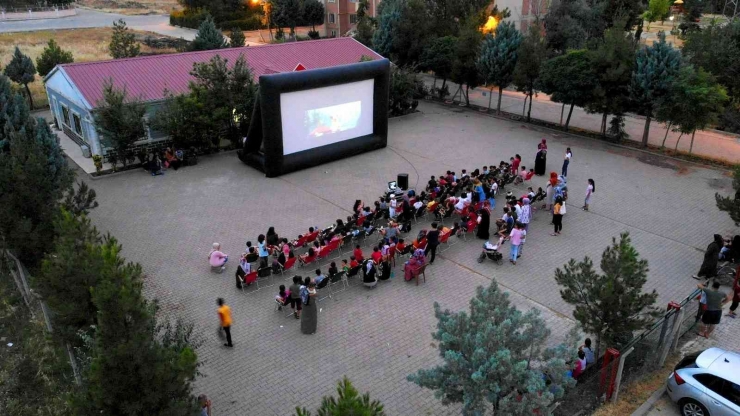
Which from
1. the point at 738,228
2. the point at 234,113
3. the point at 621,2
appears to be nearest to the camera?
the point at 738,228

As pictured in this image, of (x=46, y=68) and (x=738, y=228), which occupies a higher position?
(x=46, y=68)

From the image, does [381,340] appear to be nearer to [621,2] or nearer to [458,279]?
[458,279]

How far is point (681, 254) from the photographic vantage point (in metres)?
15.4

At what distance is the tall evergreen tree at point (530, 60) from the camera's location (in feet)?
86.7

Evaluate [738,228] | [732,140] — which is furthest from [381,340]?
[732,140]

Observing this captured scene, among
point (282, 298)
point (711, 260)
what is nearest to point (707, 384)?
point (711, 260)

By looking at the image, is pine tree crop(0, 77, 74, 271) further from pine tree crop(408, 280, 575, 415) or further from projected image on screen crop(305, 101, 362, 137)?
projected image on screen crop(305, 101, 362, 137)

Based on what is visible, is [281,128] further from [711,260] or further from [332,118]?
[711,260]

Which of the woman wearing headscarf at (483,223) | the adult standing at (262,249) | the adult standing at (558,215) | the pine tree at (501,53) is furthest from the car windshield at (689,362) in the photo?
the pine tree at (501,53)

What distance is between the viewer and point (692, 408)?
929 centimetres

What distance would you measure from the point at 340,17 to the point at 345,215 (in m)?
46.3

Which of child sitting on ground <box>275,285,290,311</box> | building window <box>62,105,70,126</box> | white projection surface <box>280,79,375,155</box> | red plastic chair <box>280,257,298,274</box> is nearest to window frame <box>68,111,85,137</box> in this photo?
building window <box>62,105,70,126</box>

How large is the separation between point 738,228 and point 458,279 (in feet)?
33.9

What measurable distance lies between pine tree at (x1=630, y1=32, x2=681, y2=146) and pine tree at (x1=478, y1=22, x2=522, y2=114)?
22.2 ft
